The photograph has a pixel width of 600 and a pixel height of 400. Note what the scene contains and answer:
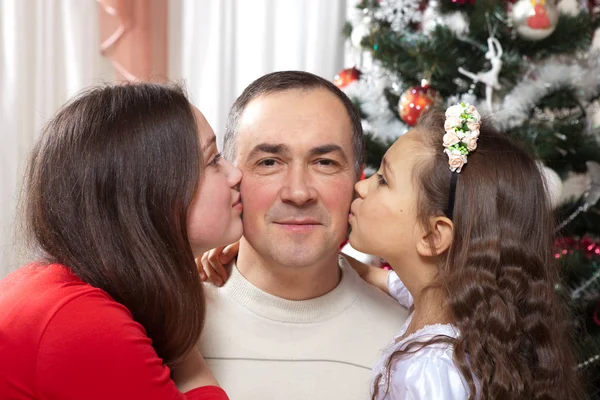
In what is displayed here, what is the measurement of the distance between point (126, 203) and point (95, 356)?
32cm

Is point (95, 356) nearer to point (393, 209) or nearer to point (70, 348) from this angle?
point (70, 348)

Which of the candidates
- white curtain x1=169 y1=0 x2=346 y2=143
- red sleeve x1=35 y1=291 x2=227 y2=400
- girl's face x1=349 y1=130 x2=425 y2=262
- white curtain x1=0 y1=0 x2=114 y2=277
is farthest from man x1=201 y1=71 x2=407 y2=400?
white curtain x1=169 y1=0 x2=346 y2=143

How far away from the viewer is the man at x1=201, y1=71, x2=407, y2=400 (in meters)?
1.95

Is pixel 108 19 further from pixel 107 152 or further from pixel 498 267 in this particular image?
pixel 498 267

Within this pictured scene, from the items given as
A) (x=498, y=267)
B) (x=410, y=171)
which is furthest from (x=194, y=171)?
(x=498, y=267)

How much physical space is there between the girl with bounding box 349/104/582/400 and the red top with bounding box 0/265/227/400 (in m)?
0.58

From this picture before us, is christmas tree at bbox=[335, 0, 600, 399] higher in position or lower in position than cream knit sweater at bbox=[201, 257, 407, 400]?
higher

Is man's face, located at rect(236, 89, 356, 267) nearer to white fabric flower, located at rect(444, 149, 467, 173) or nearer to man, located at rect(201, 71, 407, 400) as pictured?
man, located at rect(201, 71, 407, 400)

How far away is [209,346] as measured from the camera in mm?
1954

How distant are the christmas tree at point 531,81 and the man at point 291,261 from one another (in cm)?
73

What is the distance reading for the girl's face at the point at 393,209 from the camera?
5.98ft

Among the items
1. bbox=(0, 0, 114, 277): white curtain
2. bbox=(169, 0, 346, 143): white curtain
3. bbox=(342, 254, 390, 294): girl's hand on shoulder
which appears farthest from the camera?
bbox=(169, 0, 346, 143): white curtain

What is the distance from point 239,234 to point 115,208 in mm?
394

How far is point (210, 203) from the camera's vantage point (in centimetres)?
168
